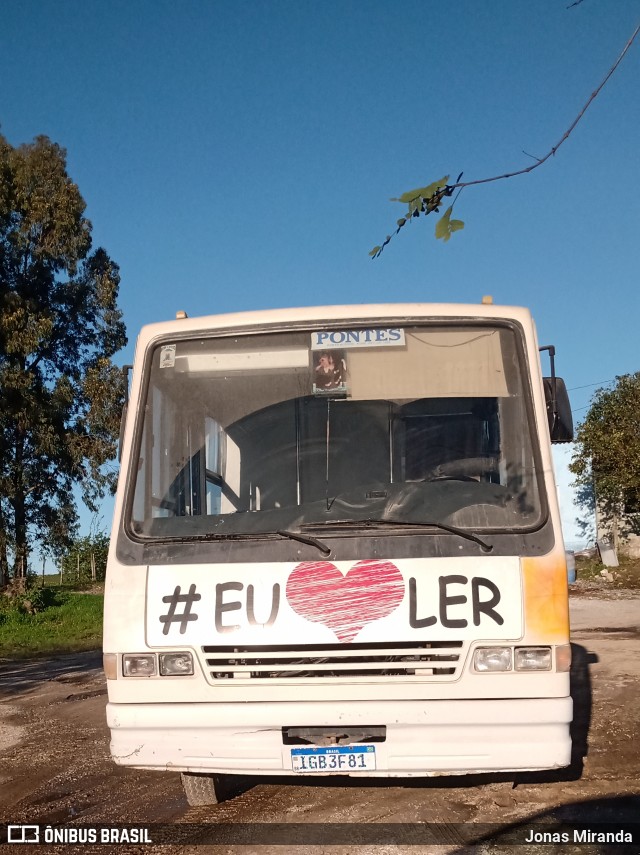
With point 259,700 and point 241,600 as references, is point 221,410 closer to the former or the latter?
point 241,600

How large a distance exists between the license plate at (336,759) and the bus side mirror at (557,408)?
1.89 meters

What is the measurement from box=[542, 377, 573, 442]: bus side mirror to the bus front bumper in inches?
57.3

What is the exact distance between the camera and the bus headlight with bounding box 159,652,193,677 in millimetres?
4363

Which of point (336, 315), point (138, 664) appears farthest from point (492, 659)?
point (336, 315)

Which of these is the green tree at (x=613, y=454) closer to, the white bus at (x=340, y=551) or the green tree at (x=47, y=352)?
the green tree at (x=47, y=352)

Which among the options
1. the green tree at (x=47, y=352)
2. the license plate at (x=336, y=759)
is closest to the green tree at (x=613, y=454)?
the green tree at (x=47, y=352)

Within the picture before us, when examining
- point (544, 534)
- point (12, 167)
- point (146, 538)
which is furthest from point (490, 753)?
point (12, 167)

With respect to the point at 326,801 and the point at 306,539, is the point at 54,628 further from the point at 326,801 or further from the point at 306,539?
the point at 306,539

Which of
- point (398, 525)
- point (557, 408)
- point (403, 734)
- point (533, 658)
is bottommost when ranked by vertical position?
point (403, 734)

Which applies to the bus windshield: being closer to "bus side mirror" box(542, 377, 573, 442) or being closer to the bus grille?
"bus side mirror" box(542, 377, 573, 442)

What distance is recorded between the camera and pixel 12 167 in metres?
27.1

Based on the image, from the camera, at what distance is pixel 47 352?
89.9ft

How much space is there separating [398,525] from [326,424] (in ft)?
2.49

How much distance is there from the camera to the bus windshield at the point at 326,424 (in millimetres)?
4742
